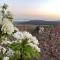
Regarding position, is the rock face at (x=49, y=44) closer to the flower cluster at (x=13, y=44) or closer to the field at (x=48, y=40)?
the field at (x=48, y=40)

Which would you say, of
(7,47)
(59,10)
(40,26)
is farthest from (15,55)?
(59,10)

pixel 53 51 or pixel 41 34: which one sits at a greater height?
pixel 41 34

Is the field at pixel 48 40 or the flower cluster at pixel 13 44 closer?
the flower cluster at pixel 13 44

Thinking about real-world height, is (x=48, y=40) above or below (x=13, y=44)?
below

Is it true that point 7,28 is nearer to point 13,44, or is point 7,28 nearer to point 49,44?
point 13,44

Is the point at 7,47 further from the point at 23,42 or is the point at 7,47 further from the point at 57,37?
the point at 57,37

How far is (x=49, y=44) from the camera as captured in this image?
3113 mm

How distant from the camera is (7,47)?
0.95 meters

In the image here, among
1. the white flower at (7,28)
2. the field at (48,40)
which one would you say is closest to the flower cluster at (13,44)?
the white flower at (7,28)

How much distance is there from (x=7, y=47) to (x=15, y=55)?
1.7 inches

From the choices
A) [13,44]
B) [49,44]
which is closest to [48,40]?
[49,44]

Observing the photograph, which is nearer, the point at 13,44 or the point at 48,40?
the point at 13,44

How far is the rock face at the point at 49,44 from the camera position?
3.06m

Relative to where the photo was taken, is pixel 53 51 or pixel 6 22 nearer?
pixel 6 22
